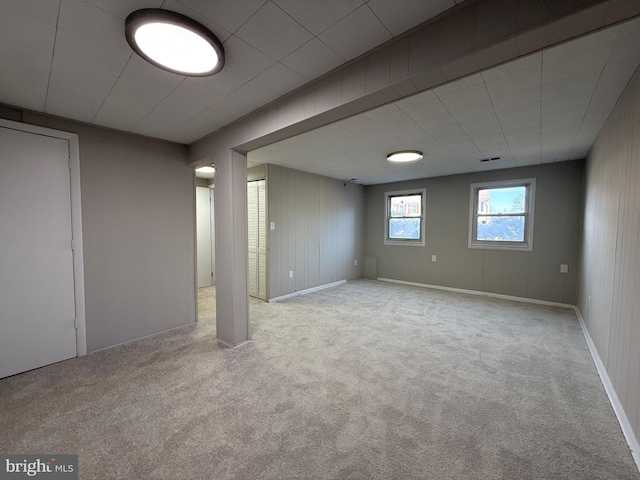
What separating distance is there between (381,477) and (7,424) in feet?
7.73

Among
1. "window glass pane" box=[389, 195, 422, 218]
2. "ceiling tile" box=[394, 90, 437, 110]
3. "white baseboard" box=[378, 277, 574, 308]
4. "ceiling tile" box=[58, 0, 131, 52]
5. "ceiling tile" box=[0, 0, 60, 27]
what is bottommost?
"white baseboard" box=[378, 277, 574, 308]

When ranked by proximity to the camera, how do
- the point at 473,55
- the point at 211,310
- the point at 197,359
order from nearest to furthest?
the point at 473,55, the point at 197,359, the point at 211,310

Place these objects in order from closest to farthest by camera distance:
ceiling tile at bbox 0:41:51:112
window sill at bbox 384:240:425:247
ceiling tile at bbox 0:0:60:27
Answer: ceiling tile at bbox 0:0:60:27 < ceiling tile at bbox 0:41:51:112 < window sill at bbox 384:240:425:247

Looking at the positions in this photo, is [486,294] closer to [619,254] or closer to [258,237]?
[619,254]

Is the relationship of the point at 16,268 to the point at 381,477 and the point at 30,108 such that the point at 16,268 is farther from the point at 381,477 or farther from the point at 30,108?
the point at 381,477

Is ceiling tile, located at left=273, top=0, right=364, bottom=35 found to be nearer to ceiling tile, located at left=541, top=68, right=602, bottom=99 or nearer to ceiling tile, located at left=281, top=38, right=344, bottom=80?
ceiling tile, located at left=281, top=38, right=344, bottom=80

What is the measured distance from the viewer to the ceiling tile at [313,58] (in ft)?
5.02

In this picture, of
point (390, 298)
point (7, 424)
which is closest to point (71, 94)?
point (7, 424)

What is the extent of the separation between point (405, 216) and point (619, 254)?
13.5ft

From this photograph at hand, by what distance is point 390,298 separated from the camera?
4.79 meters

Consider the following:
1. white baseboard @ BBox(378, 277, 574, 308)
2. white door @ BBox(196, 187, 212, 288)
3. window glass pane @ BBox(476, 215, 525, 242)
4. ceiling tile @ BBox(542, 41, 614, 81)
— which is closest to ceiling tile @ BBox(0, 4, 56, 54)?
ceiling tile @ BBox(542, 41, 614, 81)

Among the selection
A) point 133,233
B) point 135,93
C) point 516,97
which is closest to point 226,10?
point 135,93

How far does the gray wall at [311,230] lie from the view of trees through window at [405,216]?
2.59ft

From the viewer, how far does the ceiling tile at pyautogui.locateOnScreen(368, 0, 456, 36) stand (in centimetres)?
123
